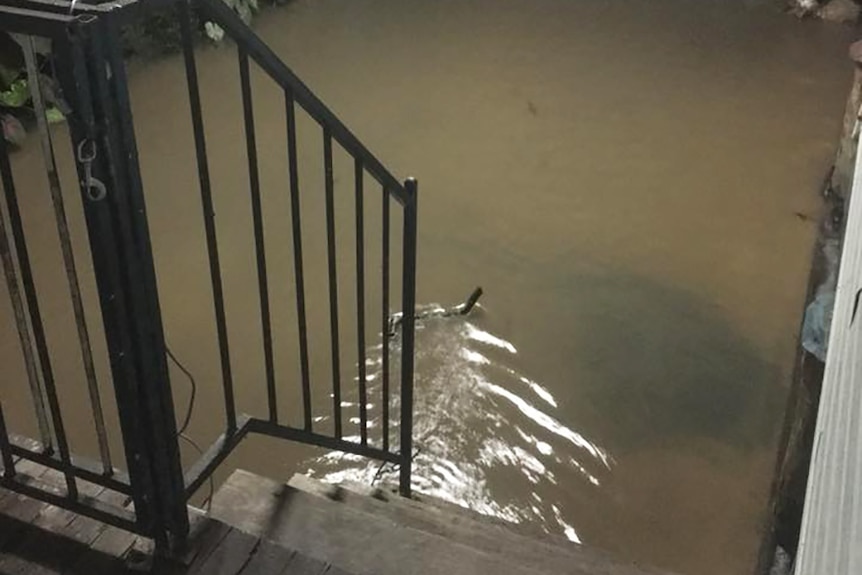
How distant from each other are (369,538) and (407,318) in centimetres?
51

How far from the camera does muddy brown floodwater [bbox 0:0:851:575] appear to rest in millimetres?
2992

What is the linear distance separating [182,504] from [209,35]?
4341 millimetres

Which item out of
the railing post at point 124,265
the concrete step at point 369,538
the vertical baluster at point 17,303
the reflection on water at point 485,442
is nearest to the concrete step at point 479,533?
the concrete step at point 369,538

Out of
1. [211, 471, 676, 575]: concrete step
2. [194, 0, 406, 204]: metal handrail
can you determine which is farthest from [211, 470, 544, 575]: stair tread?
[194, 0, 406, 204]: metal handrail

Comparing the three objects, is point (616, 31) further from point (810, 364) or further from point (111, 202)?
point (111, 202)

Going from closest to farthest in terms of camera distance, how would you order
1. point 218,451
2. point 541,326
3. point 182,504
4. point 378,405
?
point 182,504 → point 218,451 → point 378,405 → point 541,326

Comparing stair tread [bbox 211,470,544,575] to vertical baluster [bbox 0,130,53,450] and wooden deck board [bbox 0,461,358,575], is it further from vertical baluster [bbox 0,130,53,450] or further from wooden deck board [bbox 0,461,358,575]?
vertical baluster [bbox 0,130,53,450]

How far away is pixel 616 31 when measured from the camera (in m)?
5.98

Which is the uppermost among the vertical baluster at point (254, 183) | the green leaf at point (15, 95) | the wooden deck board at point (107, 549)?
the vertical baluster at point (254, 183)

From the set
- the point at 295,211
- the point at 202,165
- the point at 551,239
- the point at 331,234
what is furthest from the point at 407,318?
the point at 551,239

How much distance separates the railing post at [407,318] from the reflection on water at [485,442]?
0.40 metres

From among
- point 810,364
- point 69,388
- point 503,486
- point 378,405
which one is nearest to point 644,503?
point 503,486

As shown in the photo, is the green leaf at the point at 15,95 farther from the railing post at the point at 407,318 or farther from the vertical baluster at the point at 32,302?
the vertical baluster at the point at 32,302

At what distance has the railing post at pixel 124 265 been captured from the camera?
137cm
